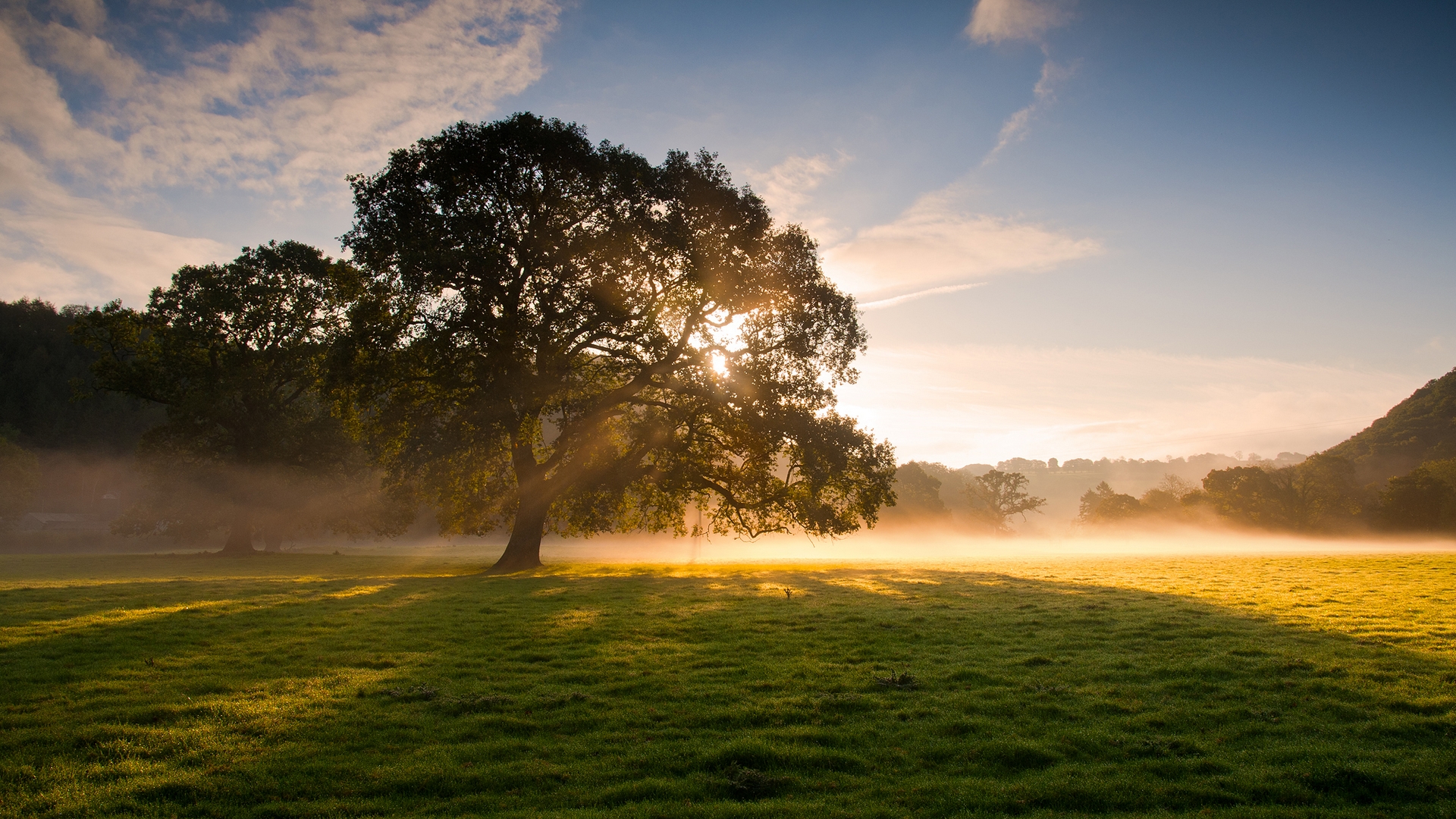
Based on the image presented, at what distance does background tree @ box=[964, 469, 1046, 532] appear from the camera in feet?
379

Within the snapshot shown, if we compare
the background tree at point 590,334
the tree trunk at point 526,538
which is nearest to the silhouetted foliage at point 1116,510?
the background tree at point 590,334

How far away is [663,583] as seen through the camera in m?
23.3

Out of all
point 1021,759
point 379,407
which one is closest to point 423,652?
point 1021,759

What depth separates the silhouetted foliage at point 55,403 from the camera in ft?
248

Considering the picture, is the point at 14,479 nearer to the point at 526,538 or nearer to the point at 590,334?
the point at 526,538

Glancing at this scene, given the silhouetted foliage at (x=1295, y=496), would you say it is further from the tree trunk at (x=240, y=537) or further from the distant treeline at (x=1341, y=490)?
the tree trunk at (x=240, y=537)

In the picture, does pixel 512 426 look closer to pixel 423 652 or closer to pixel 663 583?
pixel 663 583

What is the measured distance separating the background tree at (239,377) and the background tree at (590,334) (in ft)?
38.3

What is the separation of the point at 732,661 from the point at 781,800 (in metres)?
4.90

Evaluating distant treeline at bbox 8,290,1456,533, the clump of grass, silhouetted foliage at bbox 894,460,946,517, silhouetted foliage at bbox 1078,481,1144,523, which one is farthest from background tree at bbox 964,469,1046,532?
the clump of grass

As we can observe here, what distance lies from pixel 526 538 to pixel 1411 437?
391ft

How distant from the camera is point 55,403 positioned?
Answer: 76.2 m

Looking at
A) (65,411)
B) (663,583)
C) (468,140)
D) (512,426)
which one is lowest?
(663,583)

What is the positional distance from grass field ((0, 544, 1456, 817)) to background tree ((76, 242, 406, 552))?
26620 mm
